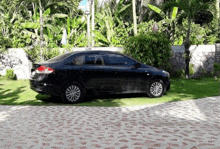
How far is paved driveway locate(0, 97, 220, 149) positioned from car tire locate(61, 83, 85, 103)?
0.65 meters

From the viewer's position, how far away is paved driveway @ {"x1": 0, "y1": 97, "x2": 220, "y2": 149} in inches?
228

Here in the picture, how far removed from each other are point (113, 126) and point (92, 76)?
3498 millimetres

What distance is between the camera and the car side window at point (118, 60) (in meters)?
10.9

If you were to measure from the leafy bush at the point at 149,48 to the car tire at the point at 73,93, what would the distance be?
22.7ft

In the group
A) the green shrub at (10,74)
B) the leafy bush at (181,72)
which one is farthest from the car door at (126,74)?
the green shrub at (10,74)

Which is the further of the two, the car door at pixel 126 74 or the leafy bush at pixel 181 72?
the leafy bush at pixel 181 72

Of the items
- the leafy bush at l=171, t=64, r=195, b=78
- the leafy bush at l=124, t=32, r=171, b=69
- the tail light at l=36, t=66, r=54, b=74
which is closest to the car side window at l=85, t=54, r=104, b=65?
the tail light at l=36, t=66, r=54, b=74

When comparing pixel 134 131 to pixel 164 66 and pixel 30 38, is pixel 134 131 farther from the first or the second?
pixel 30 38

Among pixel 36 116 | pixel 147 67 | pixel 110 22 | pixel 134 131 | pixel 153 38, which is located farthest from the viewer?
pixel 110 22

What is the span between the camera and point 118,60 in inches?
436

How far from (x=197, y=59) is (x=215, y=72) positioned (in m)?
1.29

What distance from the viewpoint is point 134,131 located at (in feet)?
22.0

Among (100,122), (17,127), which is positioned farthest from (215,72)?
(17,127)

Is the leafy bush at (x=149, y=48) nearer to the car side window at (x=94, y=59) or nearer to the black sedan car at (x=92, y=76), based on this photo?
the black sedan car at (x=92, y=76)
